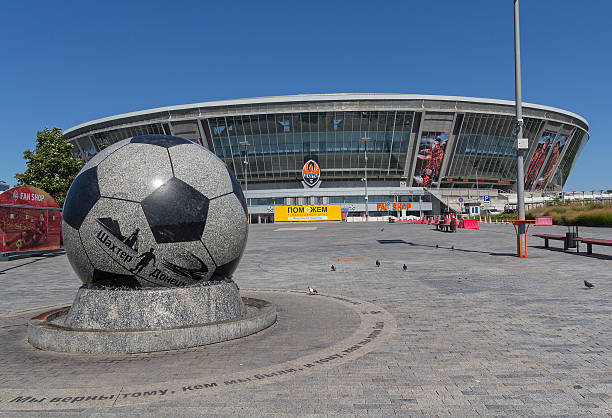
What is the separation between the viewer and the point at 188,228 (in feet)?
19.4

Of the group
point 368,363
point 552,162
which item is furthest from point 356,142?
point 368,363

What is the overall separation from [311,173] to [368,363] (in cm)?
7014

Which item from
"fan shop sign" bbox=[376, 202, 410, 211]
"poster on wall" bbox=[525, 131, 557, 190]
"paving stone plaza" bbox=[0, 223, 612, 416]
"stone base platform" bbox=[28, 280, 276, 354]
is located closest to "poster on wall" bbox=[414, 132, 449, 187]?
"fan shop sign" bbox=[376, 202, 410, 211]

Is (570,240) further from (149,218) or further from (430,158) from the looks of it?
(430,158)

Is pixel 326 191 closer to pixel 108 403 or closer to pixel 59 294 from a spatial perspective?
pixel 59 294

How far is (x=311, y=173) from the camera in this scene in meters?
74.4

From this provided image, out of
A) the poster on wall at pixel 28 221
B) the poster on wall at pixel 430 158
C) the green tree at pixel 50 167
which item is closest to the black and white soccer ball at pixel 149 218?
the poster on wall at pixel 28 221

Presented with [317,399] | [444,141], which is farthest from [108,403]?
[444,141]

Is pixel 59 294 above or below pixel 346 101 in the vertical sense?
below

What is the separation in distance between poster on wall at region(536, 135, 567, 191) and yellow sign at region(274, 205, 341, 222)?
44741 mm

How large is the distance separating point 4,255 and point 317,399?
70.2 feet

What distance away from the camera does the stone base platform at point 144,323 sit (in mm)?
5363

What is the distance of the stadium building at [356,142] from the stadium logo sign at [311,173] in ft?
0.56

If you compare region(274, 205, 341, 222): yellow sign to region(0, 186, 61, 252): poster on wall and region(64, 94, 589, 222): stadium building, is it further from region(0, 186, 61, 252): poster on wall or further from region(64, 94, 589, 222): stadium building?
region(0, 186, 61, 252): poster on wall
